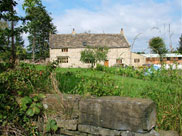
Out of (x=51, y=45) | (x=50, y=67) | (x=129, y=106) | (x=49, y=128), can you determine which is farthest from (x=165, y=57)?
(x=51, y=45)

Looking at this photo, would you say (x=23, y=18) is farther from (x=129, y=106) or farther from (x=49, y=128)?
(x=129, y=106)

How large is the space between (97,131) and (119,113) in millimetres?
399

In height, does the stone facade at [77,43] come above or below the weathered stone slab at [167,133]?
above

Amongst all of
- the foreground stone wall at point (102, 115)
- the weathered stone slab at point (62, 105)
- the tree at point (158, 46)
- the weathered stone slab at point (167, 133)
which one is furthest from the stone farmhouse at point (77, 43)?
the weathered stone slab at point (167, 133)

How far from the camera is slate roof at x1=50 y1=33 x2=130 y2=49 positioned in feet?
112

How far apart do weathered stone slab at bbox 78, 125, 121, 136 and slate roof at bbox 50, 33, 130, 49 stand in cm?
3175

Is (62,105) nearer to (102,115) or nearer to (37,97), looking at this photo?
(37,97)

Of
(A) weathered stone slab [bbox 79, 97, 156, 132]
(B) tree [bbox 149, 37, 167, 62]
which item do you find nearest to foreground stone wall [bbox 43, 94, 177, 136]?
(A) weathered stone slab [bbox 79, 97, 156, 132]

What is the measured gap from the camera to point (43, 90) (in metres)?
2.85

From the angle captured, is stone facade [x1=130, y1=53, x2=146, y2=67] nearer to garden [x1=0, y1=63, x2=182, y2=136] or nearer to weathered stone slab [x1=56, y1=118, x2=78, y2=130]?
garden [x1=0, y1=63, x2=182, y2=136]

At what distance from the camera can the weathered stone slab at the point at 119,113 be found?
6.20 ft

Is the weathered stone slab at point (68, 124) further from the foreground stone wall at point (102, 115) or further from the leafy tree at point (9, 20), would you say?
the leafy tree at point (9, 20)

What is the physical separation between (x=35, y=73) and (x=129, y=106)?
187 centimetres

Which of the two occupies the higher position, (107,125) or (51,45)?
(51,45)
